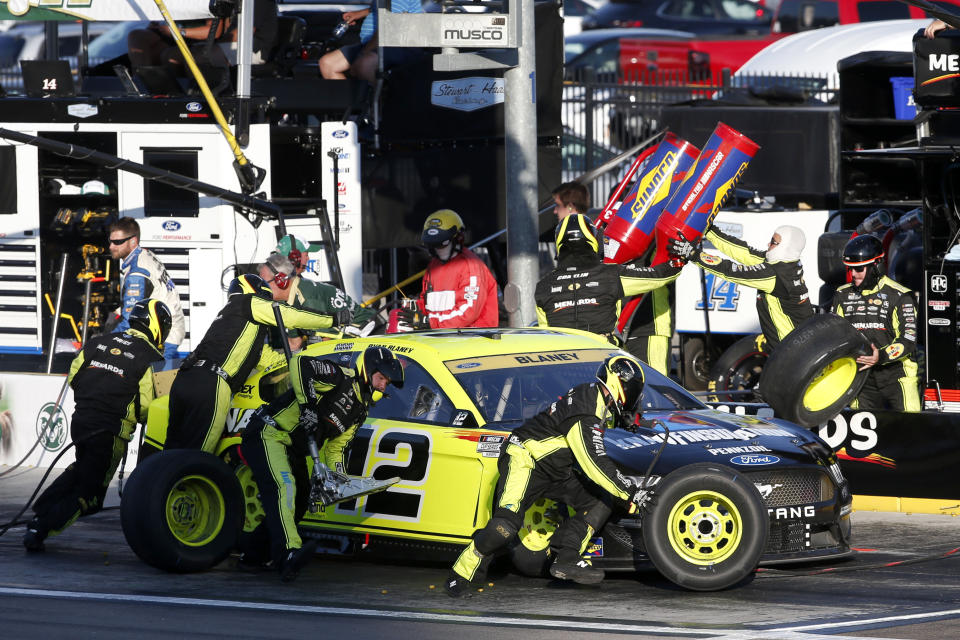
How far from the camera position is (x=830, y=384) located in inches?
458

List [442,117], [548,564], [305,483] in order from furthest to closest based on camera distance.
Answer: [442,117]
[305,483]
[548,564]

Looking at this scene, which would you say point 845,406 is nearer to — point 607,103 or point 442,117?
point 442,117

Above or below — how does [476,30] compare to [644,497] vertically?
above

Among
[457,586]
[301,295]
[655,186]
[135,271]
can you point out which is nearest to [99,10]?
[135,271]

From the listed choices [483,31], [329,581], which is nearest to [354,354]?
[329,581]

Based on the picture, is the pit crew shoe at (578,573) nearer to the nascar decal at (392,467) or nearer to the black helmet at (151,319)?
the nascar decal at (392,467)

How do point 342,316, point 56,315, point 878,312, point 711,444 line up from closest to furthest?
point 711,444 → point 342,316 → point 878,312 → point 56,315

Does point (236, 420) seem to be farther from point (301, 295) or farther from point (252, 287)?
point (301, 295)

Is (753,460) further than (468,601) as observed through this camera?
Yes

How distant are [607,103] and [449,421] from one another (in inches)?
485

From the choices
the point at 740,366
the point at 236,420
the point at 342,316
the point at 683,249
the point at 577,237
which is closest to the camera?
the point at 236,420

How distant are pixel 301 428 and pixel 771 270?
4.28 metres

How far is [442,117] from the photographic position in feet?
53.7

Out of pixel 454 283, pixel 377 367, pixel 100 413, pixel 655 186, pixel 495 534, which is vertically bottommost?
pixel 495 534
